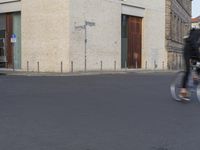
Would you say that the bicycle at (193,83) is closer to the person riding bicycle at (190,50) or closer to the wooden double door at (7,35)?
the person riding bicycle at (190,50)

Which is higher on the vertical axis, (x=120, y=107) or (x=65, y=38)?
(x=65, y=38)

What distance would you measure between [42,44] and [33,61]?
1881 millimetres

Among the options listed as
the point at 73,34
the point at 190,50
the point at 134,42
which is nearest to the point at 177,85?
the point at 190,50

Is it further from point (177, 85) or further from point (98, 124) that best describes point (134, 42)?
point (98, 124)

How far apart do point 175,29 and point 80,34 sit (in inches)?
1081

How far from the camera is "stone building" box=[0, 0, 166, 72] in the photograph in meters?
36.8

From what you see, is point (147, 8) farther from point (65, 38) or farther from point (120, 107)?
point (120, 107)

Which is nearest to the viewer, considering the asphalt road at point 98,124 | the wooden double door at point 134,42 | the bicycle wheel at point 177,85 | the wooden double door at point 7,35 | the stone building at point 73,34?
the asphalt road at point 98,124

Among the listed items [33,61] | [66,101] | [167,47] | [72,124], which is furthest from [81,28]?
[72,124]

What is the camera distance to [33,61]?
3925 centimetres

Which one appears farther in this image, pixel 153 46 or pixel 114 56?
pixel 153 46

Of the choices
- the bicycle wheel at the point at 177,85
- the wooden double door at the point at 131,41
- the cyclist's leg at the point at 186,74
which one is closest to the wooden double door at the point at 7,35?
the wooden double door at the point at 131,41

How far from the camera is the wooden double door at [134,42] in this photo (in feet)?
151

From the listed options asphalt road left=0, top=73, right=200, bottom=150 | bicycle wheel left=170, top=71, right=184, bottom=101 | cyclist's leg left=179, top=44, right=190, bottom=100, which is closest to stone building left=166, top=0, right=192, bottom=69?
bicycle wheel left=170, top=71, right=184, bottom=101
